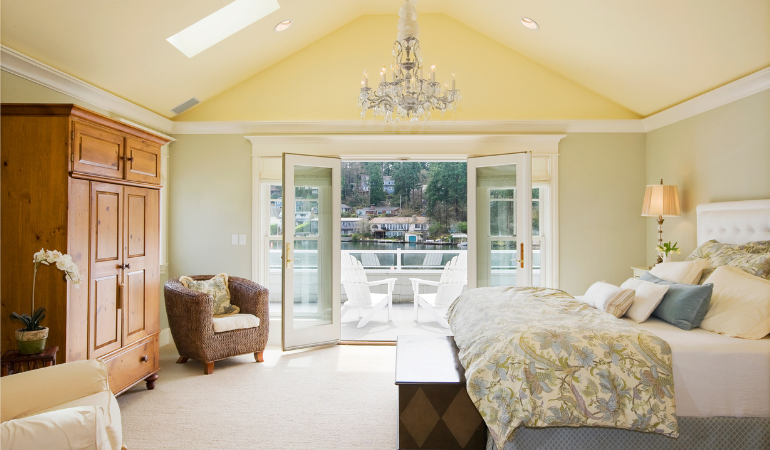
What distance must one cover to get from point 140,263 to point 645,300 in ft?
11.5

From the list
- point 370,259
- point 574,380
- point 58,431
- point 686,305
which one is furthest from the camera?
point 370,259

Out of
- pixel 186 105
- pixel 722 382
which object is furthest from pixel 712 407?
pixel 186 105

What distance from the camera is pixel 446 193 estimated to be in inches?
371

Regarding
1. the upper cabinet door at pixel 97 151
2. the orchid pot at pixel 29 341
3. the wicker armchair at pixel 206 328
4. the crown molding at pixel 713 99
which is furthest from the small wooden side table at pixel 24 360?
the crown molding at pixel 713 99

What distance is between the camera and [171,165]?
15.5ft

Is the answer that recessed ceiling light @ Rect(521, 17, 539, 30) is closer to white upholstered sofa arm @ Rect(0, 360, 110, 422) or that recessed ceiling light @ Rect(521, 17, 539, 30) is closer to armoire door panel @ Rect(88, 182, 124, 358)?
armoire door panel @ Rect(88, 182, 124, 358)

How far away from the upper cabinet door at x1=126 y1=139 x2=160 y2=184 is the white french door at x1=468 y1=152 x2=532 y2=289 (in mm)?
2994

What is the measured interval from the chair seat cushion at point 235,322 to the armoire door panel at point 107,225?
1.09 metres

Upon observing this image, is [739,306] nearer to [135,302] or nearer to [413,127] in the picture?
[413,127]

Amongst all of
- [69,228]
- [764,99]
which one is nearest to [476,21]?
[764,99]

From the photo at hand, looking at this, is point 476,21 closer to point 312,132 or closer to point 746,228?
point 312,132

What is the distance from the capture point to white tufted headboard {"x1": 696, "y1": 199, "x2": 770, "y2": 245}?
304 cm

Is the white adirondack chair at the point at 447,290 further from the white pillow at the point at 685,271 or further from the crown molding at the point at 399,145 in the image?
the white pillow at the point at 685,271

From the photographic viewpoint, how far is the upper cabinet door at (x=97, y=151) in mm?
2592
